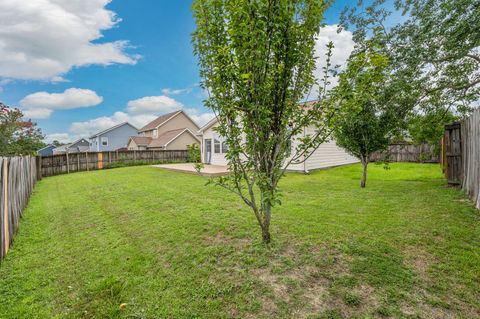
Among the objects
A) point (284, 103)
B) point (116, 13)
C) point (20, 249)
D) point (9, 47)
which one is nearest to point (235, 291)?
point (284, 103)

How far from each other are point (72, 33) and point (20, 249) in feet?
30.5

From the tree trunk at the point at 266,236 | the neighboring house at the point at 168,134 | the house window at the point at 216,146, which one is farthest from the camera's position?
the neighboring house at the point at 168,134

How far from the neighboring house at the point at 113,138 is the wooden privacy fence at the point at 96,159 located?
50.3ft

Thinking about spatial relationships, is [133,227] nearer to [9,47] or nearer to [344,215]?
[344,215]

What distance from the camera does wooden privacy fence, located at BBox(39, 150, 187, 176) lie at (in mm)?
15828

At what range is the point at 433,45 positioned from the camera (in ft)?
19.8

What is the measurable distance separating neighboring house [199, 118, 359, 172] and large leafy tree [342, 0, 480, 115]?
5.35 metres

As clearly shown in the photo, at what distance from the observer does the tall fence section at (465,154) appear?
523 cm

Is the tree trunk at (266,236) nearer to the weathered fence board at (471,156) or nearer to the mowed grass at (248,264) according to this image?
the mowed grass at (248,264)

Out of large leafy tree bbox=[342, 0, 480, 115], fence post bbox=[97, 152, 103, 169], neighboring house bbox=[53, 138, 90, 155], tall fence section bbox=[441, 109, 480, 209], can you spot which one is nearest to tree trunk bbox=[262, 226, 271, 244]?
tall fence section bbox=[441, 109, 480, 209]

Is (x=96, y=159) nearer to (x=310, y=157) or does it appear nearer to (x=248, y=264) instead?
(x=310, y=157)

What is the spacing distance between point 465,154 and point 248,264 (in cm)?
672

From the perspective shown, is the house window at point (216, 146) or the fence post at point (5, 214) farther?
the house window at point (216, 146)

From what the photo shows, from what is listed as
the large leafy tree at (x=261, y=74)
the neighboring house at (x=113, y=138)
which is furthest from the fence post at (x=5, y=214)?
the neighboring house at (x=113, y=138)
